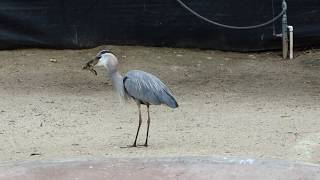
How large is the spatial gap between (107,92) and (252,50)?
2.76 meters

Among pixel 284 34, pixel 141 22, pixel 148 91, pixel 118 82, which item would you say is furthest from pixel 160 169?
pixel 284 34

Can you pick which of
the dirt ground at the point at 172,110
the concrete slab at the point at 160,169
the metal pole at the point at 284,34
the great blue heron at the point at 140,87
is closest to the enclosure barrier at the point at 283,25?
the metal pole at the point at 284,34

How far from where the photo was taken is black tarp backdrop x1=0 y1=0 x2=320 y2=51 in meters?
10.1

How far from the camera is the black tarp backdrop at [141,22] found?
10.1 meters

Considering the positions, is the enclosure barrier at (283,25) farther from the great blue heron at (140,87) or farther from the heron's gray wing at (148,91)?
the heron's gray wing at (148,91)

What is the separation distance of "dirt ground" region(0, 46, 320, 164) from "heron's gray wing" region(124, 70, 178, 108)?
40 centimetres

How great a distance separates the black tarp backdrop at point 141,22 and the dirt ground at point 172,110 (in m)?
0.17

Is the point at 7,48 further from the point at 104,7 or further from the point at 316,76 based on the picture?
the point at 316,76

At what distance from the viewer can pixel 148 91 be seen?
594cm

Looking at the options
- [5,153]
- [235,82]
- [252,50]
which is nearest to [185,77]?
[235,82]

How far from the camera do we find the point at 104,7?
1010cm

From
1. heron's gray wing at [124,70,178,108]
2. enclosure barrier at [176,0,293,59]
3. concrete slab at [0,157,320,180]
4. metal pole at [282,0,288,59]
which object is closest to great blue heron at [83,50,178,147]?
heron's gray wing at [124,70,178,108]

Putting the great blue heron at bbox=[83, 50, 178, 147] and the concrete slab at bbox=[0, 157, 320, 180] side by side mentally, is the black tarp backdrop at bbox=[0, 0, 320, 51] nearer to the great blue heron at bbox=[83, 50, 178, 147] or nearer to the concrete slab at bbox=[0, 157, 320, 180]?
the great blue heron at bbox=[83, 50, 178, 147]

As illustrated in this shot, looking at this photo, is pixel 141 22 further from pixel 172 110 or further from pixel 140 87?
pixel 140 87
